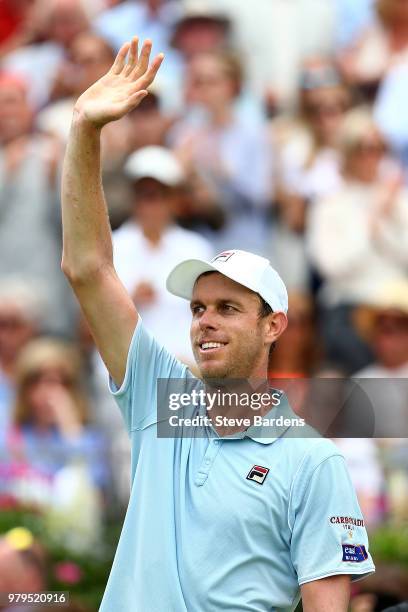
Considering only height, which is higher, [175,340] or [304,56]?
[304,56]

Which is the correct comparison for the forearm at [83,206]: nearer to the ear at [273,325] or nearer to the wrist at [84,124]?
the wrist at [84,124]

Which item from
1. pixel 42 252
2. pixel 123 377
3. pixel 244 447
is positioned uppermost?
pixel 42 252

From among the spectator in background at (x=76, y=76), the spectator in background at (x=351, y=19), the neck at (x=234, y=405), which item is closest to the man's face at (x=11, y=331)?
the spectator in background at (x=76, y=76)

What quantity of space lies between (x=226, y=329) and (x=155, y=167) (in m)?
4.12

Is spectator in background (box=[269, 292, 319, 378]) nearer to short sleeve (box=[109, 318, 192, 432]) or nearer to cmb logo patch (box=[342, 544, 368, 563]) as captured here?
short sleeve (box=[109, 318, 192, 432])

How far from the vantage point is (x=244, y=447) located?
10.1 feet

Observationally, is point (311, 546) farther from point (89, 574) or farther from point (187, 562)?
point (89, 574)

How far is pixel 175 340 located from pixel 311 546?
3.93 m

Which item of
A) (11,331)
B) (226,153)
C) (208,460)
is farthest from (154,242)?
(208,460)

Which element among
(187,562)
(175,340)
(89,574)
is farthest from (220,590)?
(175,340)

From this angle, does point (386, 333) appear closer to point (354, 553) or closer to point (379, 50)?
point (379, 50)

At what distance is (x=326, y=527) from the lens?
2920mm

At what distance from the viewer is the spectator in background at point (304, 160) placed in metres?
7.21

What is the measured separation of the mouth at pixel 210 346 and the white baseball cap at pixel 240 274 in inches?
6.9
